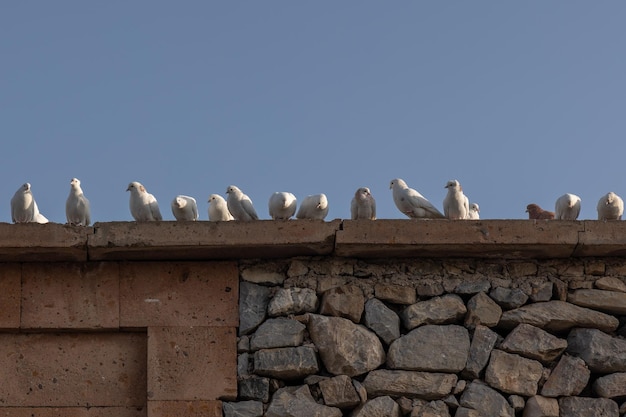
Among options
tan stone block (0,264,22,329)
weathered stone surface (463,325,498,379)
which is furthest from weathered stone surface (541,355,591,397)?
tan stone block (0,264,22,329)

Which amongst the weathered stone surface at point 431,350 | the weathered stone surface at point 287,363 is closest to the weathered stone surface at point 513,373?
the weathered stone surface at point 431,350

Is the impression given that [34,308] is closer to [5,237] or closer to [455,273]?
[5,237]

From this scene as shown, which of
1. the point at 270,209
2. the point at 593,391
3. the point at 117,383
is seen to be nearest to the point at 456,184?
the point at 270,209

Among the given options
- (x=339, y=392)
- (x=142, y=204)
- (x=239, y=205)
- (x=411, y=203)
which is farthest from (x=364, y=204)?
(x=339, y=392)

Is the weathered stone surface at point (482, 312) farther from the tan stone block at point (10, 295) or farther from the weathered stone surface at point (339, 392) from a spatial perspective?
the tan stone block at point (10, 295)

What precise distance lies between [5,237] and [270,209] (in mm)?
2320

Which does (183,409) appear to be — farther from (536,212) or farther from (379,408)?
(536,212)

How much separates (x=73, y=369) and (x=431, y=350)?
244 cm

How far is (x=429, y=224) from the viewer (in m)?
8.47

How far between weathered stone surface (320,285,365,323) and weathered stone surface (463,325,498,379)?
79 centimetres

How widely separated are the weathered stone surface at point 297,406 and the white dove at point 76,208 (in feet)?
9.24

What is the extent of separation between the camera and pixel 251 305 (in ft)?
27.8

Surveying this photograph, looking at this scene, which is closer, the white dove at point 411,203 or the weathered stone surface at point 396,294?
the weathered stone surface at point 396,294

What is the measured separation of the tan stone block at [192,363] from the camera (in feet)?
26.9
